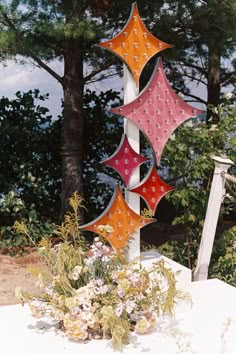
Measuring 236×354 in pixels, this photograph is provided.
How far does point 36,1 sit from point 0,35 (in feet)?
1.18

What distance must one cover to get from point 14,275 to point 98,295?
190 cm

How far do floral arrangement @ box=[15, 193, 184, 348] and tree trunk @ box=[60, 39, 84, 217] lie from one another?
2189 millimetres

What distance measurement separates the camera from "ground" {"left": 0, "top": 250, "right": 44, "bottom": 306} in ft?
10.7

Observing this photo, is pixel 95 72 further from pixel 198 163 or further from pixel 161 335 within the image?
pixel 161 335

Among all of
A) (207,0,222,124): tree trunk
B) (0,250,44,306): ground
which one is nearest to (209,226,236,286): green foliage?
(207,0,222,124): tree trunk

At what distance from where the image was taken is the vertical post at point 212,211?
2.71 metres

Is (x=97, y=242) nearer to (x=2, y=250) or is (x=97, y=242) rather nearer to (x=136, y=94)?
(x=136, y=94)

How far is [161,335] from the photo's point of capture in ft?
6.44

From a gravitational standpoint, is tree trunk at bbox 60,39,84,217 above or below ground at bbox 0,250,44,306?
above

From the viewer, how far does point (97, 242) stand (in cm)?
208

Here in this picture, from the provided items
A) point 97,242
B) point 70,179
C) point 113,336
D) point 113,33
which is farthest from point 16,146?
point 113,336

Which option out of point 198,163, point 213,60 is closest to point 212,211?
point 198,163

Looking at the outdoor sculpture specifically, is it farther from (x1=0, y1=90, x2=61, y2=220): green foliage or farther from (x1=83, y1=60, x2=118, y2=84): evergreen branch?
(x1=0, y1=90, x2=61, y2=220): green foliage

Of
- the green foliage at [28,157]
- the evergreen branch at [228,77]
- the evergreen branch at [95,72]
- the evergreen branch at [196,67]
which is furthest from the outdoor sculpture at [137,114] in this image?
the evergreen branch at [228,77]
